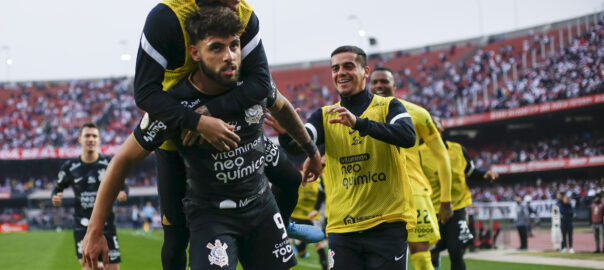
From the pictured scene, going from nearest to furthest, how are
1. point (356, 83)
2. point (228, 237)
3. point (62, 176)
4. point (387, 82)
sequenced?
point (228, 237) → point (356, 83) → point (387, 82) → point (62, 176)

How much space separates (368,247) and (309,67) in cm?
5443

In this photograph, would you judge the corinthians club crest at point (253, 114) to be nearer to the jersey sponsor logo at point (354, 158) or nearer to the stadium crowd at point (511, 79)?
the jersey sponsor logo at point (354, 158)

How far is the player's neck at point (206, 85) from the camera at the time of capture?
363cm

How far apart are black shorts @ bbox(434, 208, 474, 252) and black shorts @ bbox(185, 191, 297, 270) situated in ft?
16.1

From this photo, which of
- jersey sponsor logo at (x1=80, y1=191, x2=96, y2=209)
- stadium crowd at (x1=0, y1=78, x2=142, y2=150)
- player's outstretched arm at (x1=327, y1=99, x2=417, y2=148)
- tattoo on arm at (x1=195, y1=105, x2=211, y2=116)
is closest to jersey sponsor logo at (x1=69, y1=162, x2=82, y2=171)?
Result: jersey sponsor logo at (x1=80, y1=191, x2=96, y2=209)

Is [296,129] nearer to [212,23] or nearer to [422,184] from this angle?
[212,23]

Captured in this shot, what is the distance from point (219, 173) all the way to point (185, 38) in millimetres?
794

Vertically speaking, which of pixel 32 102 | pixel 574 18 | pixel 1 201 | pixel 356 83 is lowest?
pixel 1 201

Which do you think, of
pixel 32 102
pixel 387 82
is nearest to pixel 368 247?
pixel 387 82

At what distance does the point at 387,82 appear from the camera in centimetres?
711

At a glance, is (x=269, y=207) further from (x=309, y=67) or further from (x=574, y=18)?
(x=309, y=67)

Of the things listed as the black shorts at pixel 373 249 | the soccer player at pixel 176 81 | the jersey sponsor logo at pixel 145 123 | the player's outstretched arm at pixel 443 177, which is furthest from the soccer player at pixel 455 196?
the jersey sponsor logo at pixel 145 123

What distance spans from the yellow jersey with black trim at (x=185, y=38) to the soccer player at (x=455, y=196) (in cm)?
457

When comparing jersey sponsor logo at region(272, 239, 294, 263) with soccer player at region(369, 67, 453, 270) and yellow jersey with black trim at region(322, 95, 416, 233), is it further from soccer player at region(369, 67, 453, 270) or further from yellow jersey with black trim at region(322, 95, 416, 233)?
soccer player at region(369, 67, 453, 270)
